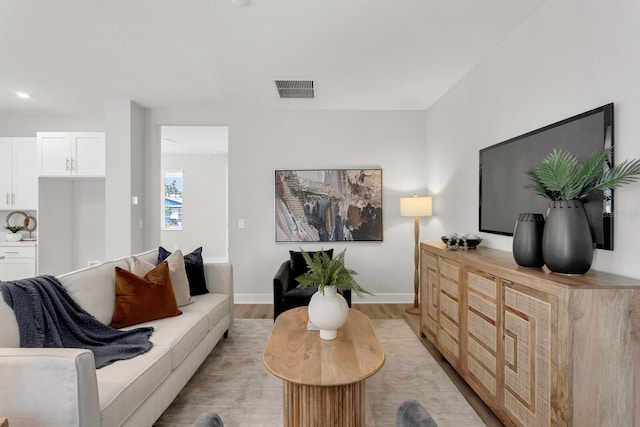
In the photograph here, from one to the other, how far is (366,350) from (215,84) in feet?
10.1

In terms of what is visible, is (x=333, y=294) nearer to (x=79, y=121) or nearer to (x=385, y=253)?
(x=385, y=253)

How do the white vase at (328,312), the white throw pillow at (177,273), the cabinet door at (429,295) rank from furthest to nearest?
the cabinet door at (429,295)
the white throw pillow at (177,273)
the white vase at (328,312)

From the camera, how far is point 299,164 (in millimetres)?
4336

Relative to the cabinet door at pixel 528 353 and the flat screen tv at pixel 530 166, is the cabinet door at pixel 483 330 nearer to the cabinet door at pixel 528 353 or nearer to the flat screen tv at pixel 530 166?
the cabinet door at pixel 528 353

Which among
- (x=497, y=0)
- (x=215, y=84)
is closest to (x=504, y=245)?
(x=497, y=0)

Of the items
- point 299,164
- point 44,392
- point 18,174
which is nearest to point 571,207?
point 44,392

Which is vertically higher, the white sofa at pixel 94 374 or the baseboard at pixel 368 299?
the white sofa at pixel 94 374

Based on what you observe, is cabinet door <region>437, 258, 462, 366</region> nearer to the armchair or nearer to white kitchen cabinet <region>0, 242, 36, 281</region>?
the armchair

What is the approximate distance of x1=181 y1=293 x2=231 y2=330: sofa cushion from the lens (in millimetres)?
2625

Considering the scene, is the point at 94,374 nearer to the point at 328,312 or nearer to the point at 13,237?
the point at 328,312

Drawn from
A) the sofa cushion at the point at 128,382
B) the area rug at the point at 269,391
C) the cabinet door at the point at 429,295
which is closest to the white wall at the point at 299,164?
the cabinet door at the point at 429,295

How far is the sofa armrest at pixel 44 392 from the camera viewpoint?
1.28 m

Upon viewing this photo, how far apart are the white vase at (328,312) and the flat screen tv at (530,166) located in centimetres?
141

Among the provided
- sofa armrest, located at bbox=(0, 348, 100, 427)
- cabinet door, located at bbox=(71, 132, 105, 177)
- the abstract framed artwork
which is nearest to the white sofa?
sofa armrest, located at bbox=(0, 348, 100, 427)
